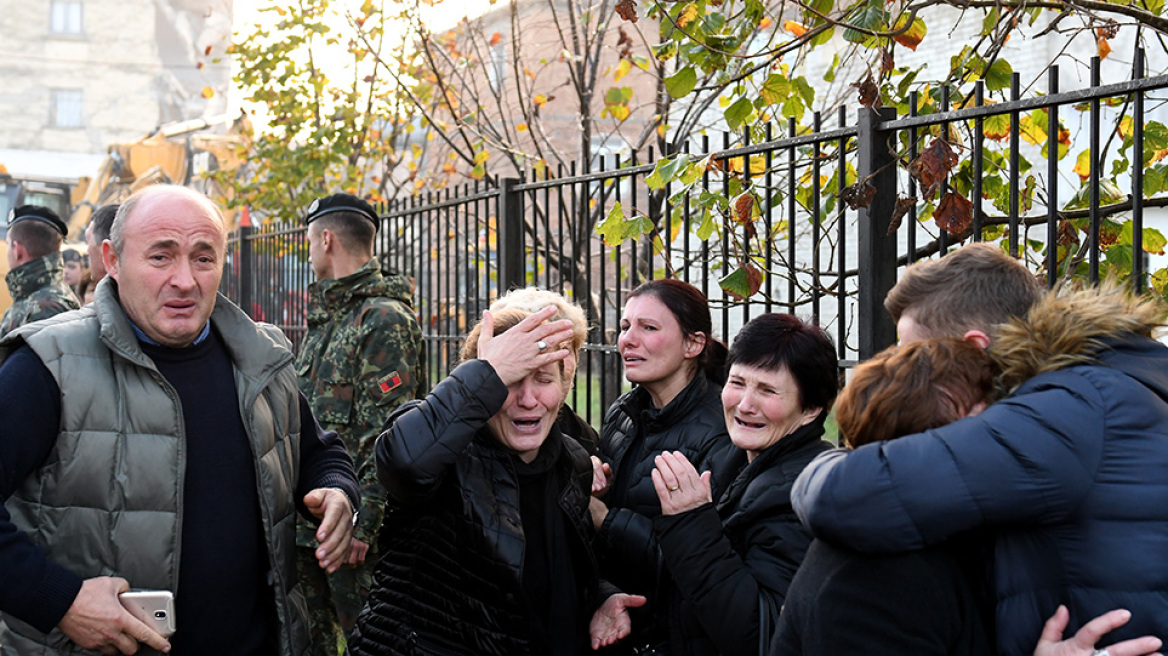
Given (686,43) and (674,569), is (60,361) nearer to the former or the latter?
(674,569)

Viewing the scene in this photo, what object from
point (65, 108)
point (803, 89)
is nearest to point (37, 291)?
point (803, 89)

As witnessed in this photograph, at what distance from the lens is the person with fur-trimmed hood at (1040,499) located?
5.79ft

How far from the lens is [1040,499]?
1.76 m

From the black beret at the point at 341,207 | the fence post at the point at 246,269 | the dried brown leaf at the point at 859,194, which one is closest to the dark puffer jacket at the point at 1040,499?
the dried brown leaf at the point at 859,194

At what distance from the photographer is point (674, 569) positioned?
2.67 m

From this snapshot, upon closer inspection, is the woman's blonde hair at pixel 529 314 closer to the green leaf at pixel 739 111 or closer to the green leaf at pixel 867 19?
the green leaf at pixel 739 111

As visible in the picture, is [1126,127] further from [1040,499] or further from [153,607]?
[153,607]

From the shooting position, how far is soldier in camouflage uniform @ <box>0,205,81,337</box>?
703 centimetres

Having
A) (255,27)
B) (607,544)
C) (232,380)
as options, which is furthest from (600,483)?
(255,27)

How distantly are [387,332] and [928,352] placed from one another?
3.32 m

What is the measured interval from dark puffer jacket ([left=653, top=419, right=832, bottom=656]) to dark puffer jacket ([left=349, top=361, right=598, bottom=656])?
1.42 ft

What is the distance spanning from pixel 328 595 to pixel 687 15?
2969mm

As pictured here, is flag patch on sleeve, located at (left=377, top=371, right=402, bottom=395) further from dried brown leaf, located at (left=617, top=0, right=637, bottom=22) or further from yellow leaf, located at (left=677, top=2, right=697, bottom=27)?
yellow leaf, located at (left=677, top=2, right=697, bottom=27)

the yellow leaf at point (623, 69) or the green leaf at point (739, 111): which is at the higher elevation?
the yellow leaf at point (623, 69)
